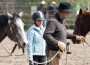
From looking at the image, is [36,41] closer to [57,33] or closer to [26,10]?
[57,33]

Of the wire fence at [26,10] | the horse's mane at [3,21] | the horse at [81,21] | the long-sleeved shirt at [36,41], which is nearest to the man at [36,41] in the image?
the long-sleeved shirt at [36,41]

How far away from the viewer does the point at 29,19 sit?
22.2 m

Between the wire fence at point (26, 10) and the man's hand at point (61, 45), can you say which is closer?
the man's hand at point (61, 45)

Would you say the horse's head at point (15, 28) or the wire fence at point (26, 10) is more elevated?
the horse's head at point (15, 28)

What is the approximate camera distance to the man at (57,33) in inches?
241

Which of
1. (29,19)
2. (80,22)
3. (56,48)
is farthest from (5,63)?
(29,19)

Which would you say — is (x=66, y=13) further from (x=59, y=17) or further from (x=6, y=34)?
(x=6, y=34)

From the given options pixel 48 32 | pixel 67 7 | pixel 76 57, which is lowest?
pixel 76 57

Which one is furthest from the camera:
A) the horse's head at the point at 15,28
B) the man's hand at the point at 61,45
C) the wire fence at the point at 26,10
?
the wire fence at the point at 26,10

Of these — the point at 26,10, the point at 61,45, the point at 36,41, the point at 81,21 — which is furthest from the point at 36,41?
the point at 26,10

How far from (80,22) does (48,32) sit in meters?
2.97

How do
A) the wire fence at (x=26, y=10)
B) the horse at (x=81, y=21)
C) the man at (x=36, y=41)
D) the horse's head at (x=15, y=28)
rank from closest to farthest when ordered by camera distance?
the man at (x=36, y=41), the horse's head at (x=15, y=28), the horse at (x=81, y=21), the wire fence at (x=26, y=10)

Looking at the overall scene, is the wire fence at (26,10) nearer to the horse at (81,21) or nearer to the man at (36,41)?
the horse at (81,21)

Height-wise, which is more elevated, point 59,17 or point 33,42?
point 59,17
